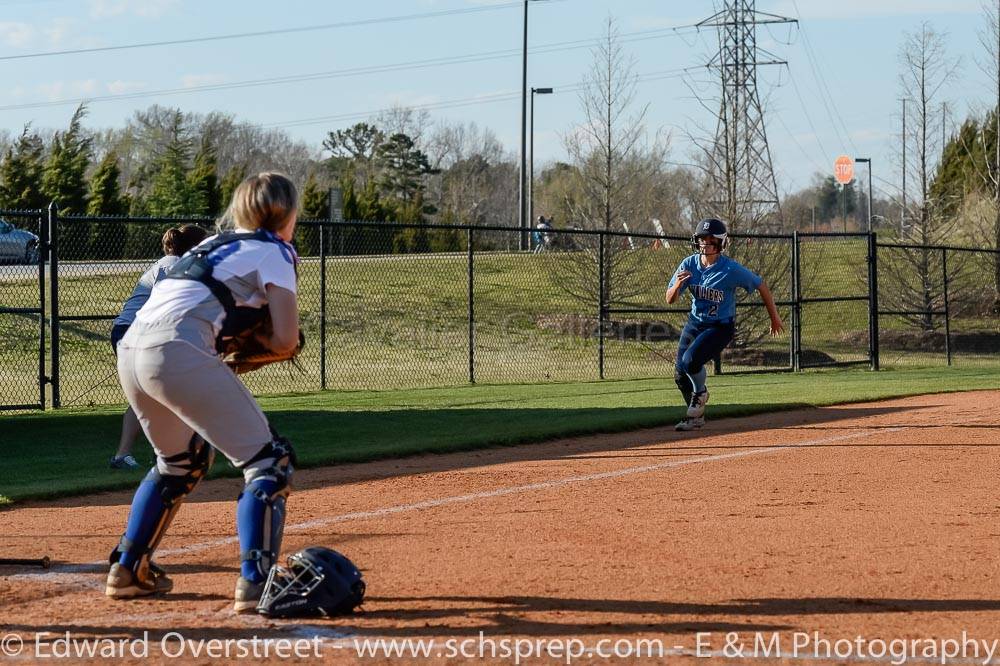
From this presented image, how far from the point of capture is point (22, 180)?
35688mm

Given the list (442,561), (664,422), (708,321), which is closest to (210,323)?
(442,561)

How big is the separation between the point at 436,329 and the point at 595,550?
18527mm

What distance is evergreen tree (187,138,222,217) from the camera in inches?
1625

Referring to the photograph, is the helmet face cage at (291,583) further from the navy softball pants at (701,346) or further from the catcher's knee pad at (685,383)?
the catcher's knee pad at (685,383)

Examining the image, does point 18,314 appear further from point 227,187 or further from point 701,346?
point 227,187

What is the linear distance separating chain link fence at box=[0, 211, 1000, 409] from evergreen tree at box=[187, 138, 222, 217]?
939 cm

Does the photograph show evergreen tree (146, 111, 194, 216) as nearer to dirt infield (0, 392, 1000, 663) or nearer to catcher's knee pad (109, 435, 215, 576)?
dirt infield (0, 392, 1000, 663)

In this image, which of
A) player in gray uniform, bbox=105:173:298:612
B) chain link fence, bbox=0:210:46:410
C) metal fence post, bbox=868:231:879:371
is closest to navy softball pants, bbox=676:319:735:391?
player in gray uniform, bbox=105:173:298:612

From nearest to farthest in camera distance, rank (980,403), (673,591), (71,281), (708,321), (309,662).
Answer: (309,662)
(673,591)
(708,321)
(980,403)
(71,281)

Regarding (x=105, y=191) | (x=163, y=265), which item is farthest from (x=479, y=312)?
(x=163, y=265)

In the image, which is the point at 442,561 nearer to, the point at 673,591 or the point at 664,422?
the point at 673,591

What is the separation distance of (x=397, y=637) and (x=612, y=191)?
83.5 ft

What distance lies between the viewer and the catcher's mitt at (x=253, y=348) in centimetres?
504

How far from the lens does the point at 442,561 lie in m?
6.16
